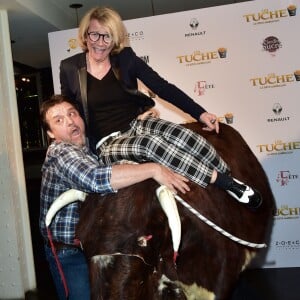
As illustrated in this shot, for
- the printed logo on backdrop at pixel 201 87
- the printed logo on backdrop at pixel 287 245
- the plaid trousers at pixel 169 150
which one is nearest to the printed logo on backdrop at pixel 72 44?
the printed logo on backdrop at pixel 201 87

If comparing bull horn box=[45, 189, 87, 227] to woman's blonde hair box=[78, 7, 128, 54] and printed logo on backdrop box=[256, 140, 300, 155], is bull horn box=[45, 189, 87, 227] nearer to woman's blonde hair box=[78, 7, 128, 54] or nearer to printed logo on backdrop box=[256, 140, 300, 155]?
woman's blonde hair box=[78, 7, 128, 54]

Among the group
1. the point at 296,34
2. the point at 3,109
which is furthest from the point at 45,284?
the point at 296,34

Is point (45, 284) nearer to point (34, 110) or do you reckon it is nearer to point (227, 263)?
point (227, 263)

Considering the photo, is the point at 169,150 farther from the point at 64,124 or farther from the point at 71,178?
the point at 64,124

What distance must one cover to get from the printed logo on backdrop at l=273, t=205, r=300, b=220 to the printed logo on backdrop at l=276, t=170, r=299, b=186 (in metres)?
0.24

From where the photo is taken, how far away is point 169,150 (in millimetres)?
1919

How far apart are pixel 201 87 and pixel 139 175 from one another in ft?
8.08

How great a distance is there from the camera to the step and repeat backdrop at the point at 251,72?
391 centimetres

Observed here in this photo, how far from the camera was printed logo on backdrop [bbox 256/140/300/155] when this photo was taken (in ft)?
13.0

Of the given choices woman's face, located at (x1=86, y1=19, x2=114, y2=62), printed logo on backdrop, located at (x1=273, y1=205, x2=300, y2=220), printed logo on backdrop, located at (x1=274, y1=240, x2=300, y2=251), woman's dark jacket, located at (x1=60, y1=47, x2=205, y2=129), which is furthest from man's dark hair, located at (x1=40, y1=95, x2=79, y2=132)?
printed logo on backdrop, located at (x1=274, y1=240, x2=300, y2=251)

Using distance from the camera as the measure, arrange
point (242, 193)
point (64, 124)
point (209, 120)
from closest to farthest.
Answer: point (242, 193), point (64, 124), point (209, 120)

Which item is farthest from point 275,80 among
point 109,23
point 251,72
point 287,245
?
point 109,23

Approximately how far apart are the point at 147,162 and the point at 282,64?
2517mm

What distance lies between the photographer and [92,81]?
7.67ft
